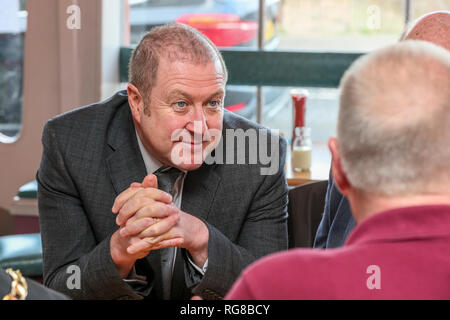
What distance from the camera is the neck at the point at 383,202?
34.9 inches

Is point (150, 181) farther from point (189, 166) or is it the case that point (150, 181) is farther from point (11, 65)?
point (11, 65)

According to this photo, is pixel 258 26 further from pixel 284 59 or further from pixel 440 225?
pixel 440 225

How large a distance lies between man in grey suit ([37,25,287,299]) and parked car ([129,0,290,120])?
7.07 feet

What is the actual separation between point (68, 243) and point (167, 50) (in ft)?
1.79

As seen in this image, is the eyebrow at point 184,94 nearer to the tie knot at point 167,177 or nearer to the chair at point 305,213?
the tie knot at point 167,177

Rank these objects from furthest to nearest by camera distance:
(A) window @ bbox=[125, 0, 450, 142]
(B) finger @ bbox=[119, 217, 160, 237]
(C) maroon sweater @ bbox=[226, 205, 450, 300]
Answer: (A) window @ bbox=[125, 0, 450, 142]
(B) finger @ bbox=[119, 217, 160, 237]
(C) maroon sweater @ bbox=[226, 205, 450, 300]

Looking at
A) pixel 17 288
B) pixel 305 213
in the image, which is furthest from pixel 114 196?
pixel 17 288

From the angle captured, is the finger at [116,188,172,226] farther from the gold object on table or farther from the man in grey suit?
the gold object on table

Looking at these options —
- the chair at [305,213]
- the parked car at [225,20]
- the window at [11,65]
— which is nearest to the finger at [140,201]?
the chair at [305,213]

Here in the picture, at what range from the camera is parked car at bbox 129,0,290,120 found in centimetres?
395
